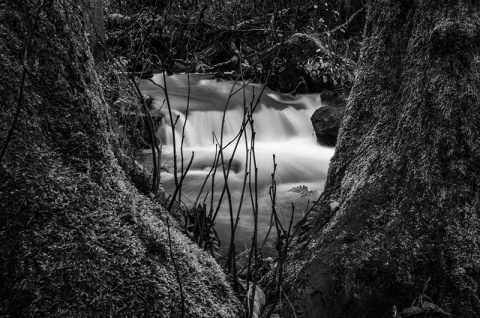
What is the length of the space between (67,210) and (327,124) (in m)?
8.83

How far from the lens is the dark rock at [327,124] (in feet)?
30.8

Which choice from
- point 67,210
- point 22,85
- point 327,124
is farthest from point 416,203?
point 327,124

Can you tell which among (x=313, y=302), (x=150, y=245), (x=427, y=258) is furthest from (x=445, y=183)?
(x=150, y=245)

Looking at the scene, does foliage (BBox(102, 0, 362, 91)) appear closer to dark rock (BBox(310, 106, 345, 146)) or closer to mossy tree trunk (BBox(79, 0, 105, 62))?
dark rock (BBox(310, 106, 345, 146))

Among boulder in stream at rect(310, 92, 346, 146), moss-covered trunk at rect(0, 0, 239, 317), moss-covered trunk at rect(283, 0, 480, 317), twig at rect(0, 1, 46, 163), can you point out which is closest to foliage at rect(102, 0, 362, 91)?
boulder in stream at rect(310, 92, 346, 146)

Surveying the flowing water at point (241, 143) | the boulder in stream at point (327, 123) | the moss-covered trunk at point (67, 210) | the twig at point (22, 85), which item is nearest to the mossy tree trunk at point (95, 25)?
the flowing water at point (241, 143)

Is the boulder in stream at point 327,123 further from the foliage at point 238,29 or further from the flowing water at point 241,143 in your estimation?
the foliage at point 238,29

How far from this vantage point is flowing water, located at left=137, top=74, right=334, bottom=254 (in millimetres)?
6301

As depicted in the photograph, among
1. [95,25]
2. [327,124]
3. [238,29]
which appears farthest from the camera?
[327,124]

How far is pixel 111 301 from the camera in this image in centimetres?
104

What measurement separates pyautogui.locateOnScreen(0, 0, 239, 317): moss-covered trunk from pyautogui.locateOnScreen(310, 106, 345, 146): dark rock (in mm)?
8399

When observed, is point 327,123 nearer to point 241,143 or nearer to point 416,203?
point 241,143

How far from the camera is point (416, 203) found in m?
2.23

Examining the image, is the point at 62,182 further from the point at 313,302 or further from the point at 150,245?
the point at 313,302
